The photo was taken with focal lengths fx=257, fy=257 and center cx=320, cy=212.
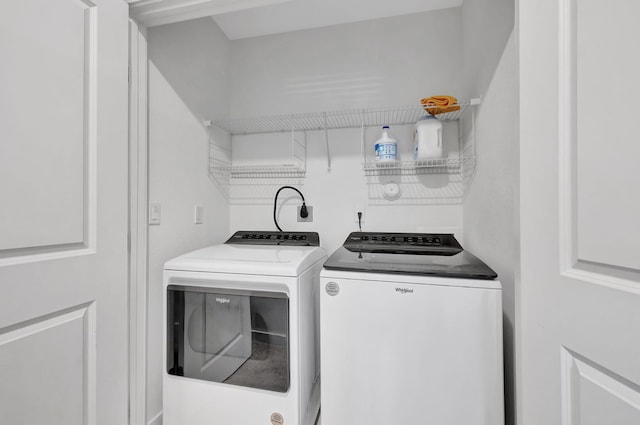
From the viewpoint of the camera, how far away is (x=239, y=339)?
1.27 m

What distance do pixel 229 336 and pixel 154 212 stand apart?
0.74 meters

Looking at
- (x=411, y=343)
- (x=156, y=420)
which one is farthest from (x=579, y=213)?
(x=156, y=420)

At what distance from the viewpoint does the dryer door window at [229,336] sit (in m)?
1.19

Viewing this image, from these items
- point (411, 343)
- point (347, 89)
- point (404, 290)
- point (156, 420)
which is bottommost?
point (156, 420)

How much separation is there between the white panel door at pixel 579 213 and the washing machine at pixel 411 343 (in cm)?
23

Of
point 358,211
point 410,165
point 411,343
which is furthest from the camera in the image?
point 358,211

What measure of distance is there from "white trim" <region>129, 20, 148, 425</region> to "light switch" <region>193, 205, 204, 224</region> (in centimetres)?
39

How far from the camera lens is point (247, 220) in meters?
2.03

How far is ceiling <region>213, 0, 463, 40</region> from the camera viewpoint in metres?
1.70

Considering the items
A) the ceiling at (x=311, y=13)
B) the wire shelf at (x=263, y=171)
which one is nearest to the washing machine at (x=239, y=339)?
the wire shelf at (x=263, y=171)

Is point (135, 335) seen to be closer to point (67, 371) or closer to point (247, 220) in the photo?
point (67, 371)

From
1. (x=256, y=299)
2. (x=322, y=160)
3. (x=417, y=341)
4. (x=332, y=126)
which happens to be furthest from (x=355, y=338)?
(x=332, y=126)

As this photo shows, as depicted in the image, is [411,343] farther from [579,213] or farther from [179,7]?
[179,7]

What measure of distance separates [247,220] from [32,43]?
142cm
